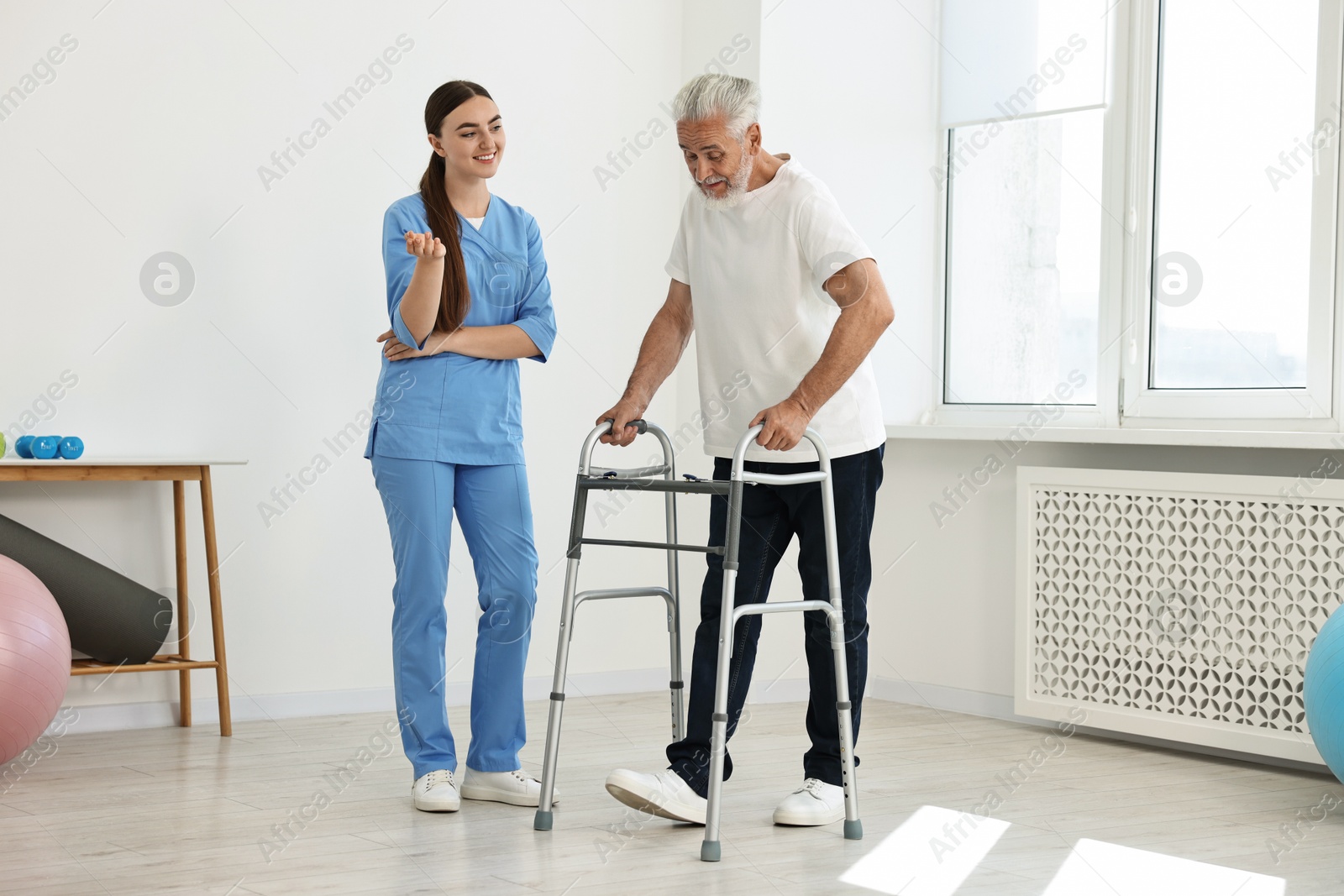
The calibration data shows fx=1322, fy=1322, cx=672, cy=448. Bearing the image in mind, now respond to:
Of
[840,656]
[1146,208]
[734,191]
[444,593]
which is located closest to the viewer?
[840,656]

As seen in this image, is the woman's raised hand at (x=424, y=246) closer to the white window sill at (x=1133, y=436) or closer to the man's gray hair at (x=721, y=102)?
the man's gray hair at (x=721, y=102)

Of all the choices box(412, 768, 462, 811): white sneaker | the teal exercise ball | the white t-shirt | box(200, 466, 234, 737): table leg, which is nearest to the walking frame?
the white t-shirt

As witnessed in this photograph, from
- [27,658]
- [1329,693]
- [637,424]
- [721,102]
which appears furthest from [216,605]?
[1329,693]

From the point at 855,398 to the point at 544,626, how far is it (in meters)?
1.85

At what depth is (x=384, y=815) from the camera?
2.66 meters

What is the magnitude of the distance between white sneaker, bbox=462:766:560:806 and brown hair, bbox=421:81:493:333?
939 millimetres

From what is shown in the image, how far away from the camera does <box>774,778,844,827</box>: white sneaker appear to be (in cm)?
256

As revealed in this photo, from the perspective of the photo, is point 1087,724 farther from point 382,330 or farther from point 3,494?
point 3,494

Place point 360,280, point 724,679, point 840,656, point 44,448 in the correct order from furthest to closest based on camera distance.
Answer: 1. point 360,280
2. point 44,448
3. point 840,656
4. point 724,679

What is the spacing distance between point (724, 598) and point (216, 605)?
1757 mm

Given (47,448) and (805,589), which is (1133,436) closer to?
(805,589)

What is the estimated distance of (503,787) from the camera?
2775mm

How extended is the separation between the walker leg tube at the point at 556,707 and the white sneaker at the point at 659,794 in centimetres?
12

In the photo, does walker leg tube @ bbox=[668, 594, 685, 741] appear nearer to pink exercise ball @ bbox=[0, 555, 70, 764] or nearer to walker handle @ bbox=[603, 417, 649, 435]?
walker handle @ bbox=[603, 417, 649, 435]
